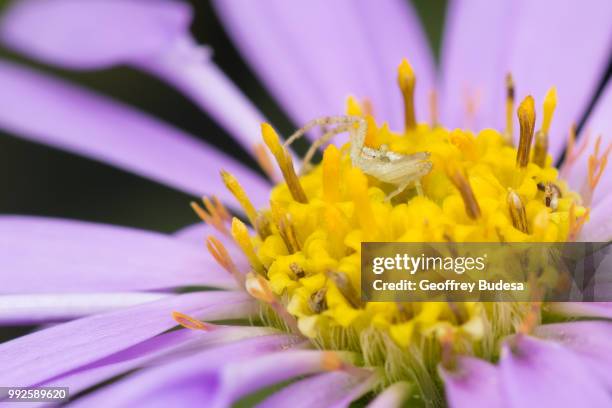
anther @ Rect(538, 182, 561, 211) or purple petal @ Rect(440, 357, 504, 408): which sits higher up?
anther @ Rect(538, 182, 561, 211)

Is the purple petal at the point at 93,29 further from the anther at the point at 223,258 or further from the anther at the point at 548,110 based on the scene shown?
the anther at the point at 548,110

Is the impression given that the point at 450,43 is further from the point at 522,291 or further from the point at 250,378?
the point at 250,378

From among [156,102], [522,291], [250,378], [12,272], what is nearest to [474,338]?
[522,291]

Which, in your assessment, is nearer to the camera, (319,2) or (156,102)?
(319,2)

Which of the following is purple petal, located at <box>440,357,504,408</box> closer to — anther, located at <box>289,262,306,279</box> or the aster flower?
the aster flower

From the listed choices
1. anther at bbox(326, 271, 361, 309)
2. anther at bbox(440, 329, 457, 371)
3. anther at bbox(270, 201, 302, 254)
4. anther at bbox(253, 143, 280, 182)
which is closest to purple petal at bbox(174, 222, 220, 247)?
anther at bbox(253, 143, 280, 182)

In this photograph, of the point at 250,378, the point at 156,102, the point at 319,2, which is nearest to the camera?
the point at 250,378

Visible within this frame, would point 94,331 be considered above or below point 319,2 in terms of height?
below

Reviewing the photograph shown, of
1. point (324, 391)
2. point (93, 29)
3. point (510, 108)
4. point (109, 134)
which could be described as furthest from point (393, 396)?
point (93, 29)
